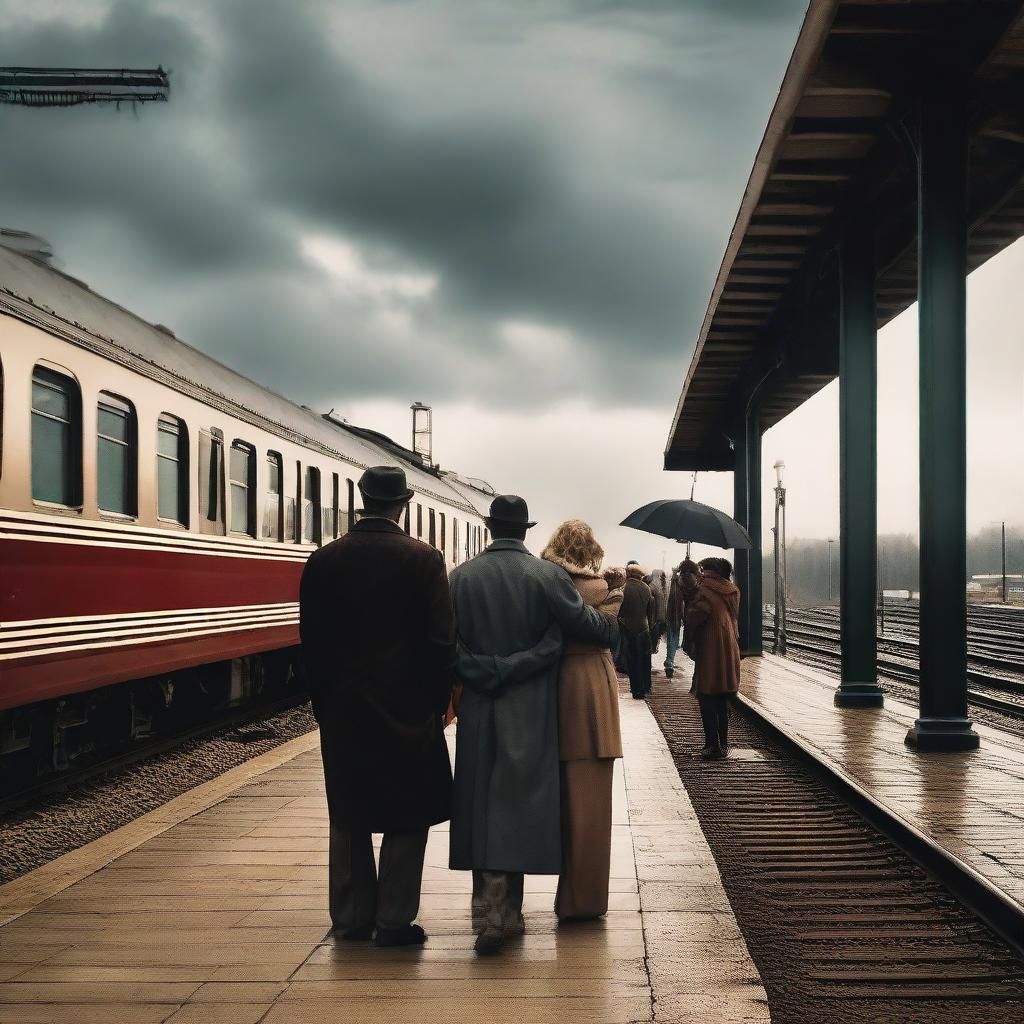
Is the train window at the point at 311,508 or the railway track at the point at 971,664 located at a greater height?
the train window at the point at 311,508

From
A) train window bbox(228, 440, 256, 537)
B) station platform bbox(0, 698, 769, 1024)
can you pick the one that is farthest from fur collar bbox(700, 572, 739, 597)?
train window bbox(228, 440, 256, 537)

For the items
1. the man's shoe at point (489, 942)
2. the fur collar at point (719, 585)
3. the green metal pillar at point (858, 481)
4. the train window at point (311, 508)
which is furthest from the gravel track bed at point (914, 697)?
the man's shoe at point (489, 942)

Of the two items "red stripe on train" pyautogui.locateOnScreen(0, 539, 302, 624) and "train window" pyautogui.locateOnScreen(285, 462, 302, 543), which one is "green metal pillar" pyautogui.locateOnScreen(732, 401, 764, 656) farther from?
"red stripe on train" pyautogui.locateOnScreen(0, 539, 302, 624)

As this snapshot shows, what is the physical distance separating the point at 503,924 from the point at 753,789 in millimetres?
4913

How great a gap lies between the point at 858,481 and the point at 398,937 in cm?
948

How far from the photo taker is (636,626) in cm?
1475

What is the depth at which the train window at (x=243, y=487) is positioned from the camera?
12.2m

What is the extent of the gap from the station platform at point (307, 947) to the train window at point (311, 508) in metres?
8.31

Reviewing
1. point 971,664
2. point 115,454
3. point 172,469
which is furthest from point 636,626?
point 971,664

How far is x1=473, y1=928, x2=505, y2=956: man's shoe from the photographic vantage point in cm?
452

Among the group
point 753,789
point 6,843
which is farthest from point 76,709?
point 753,789

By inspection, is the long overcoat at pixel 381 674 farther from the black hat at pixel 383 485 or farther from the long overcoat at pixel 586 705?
the long overcoat at pixel 586 705

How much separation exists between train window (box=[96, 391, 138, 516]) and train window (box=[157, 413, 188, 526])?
0.56 metres

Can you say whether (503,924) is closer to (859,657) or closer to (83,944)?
(83,944)
